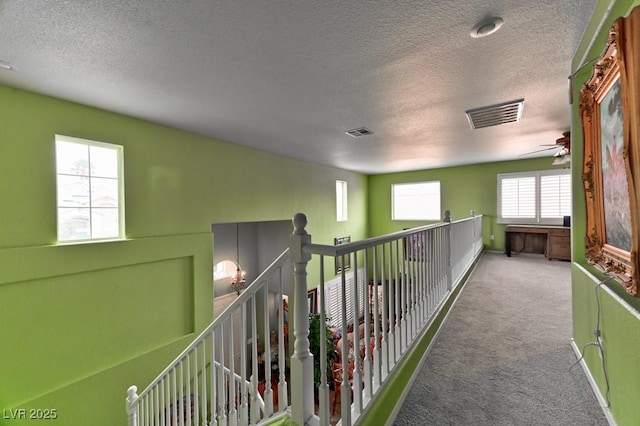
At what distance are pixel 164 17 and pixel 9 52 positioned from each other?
132 cm

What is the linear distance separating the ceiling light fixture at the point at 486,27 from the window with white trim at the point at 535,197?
18.5 ft

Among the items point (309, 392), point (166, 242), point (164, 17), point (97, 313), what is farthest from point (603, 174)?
point (97, 313)

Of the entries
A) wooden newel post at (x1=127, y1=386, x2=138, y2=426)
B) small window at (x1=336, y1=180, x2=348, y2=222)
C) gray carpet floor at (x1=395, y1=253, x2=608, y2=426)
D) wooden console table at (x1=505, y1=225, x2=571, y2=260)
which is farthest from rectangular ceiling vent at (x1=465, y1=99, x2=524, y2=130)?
wooden newel post at (x1=127, y1=386, x2=138, y2=426)

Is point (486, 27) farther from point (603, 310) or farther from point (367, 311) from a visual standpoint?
point (367, 311)

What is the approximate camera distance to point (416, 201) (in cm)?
769

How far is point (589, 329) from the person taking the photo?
A: 1669 millimetres

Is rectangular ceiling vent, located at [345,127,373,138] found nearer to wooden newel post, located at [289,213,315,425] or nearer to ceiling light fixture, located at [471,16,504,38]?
ceiling light fixture, located at [471,16,504,38]

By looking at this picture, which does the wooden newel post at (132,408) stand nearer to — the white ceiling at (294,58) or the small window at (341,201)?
the white ceiling at (294,58)

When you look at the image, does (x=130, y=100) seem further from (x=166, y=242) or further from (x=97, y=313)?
(x=97, y=313)

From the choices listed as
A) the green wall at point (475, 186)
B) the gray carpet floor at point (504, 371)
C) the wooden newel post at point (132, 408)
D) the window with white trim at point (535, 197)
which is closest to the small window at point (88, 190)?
the wooden newel post at point (132, 408)

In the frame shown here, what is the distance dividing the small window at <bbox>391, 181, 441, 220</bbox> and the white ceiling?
4.06m

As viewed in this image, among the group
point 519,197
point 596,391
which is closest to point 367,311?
point 596,391

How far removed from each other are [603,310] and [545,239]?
5.58 metres

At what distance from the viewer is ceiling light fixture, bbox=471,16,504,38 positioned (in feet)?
5.30
